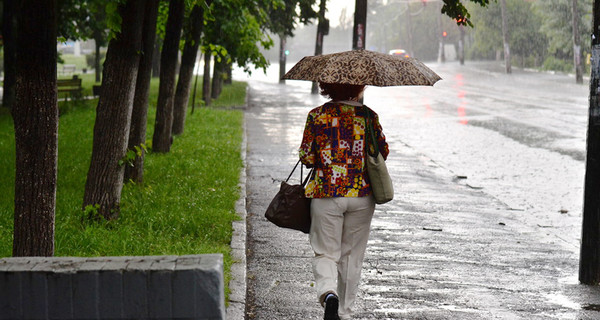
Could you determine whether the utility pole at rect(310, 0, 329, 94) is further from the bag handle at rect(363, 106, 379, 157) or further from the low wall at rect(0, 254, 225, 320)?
the low wall at rect(0, 254, 225, 320)

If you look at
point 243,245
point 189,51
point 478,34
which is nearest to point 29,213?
point 243,245

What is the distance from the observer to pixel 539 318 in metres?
6.12

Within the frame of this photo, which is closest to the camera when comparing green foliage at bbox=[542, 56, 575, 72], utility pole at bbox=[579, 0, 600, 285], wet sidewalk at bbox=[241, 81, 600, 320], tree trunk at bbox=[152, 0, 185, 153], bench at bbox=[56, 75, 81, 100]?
wet sidewalk at bbox=[241, 81, 600, 320]

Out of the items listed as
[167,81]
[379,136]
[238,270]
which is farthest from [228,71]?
[379,136]

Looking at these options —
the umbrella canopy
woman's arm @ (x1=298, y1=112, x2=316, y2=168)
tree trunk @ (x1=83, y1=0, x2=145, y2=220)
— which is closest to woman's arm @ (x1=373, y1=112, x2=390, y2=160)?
the umbrella canopy

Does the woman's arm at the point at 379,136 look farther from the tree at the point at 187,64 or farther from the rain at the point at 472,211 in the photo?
the tree at the point at 187,64

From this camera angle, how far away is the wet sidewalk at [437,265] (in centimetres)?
632

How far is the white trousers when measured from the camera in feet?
17.9

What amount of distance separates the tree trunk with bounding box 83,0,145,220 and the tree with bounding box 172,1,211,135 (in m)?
6.06

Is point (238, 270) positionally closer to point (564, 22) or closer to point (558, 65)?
point (564, 22)

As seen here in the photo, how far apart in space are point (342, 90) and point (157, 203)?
4.39 m

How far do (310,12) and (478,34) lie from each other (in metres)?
39.1

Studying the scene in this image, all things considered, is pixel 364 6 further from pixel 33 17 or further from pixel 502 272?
pixel 33 17

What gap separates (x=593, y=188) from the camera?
23.3ft
